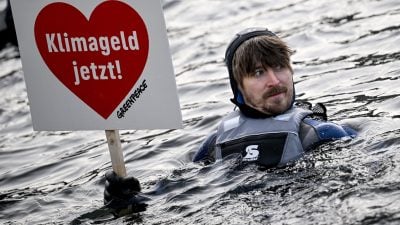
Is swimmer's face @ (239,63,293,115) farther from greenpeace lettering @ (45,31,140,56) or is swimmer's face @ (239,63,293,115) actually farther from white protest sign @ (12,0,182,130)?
greenpeace lettering @ (45,31,140,56)

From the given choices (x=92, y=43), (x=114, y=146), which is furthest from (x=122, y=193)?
(x=92, y=43)

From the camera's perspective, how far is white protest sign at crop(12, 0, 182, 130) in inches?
213

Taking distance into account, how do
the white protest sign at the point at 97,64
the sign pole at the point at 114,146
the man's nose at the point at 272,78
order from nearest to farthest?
1. the white protest sign at the point at 97,64
2. the sign pole at the point at 114,146
3. the man's nose at the point at 272,78

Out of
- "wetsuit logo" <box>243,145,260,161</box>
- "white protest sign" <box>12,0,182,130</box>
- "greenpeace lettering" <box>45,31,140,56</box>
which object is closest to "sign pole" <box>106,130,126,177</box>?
"white protest sign" <box>12,0,182,130</box>

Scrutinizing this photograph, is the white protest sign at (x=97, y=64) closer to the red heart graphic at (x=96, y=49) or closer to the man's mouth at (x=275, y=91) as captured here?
the red heart graphic at (x=96, y=49)

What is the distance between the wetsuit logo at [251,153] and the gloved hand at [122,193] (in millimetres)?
807

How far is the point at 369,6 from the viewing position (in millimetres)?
12070

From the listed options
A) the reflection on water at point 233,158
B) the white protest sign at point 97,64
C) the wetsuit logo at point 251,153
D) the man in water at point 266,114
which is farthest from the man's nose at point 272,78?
the white protest sign at point 97,64

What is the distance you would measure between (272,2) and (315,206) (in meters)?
9.09

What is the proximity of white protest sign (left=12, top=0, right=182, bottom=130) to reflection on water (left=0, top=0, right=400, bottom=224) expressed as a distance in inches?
27.4

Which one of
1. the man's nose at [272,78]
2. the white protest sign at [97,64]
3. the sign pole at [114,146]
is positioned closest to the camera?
the white protest sign at [97,64]

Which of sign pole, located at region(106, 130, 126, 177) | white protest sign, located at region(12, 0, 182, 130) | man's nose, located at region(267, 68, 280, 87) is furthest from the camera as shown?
man's nose, located at region(267, 68, 280, 87)

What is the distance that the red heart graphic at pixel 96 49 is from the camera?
5430 millimetres

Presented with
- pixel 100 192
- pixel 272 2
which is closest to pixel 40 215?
pixel 100 192
